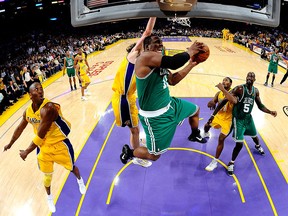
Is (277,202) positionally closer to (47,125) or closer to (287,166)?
(287,166)

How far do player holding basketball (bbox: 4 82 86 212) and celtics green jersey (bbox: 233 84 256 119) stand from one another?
312 centimetres

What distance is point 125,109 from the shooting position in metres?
5.04

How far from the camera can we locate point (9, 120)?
8.98 m

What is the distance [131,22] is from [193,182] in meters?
29.3

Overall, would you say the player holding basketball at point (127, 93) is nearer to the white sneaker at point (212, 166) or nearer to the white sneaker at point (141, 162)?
the white sneaker at point (141, 162)

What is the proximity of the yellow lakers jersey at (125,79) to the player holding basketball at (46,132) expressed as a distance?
1.10 meters

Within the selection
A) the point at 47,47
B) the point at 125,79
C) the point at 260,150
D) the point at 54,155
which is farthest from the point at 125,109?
the point at 47,47

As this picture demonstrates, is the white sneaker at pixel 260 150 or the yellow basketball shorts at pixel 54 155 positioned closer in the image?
the yellow basketball shorts at pixel 54 155

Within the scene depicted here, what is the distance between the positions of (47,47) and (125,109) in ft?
58.0

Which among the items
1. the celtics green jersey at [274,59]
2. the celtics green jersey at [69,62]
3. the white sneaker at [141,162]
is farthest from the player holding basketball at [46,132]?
the celtics green jersey at [274,59]

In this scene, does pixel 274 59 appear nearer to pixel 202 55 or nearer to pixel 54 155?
pixel 202 55

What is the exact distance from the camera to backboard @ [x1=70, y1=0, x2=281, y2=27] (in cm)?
326

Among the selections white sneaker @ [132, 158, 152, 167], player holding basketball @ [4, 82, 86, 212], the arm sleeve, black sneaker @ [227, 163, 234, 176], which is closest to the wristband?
player holding basketball @ [4, 82, 86, 212]

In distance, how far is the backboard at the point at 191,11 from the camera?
128 inches
